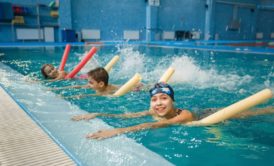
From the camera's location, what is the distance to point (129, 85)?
3.84m

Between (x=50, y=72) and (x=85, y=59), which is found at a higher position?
(x=85, y=59)

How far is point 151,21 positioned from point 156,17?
58 centimetres

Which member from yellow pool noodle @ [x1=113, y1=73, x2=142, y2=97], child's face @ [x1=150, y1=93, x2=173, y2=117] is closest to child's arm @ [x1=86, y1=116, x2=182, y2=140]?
child's face @ [x1=150, y1=93, x2=173, y2=117]

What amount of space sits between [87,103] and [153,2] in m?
16.9

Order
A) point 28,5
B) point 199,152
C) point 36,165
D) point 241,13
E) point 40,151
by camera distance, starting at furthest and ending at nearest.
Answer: point 241,13 < point 28,5 < point 199,152 < point 40,151 < point 36,165

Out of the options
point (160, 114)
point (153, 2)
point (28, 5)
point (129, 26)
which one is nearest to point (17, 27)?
point (28, 5)

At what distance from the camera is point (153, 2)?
19703 millimetres

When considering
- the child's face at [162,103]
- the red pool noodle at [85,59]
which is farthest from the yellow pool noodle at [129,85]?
the red pool noodle at [85,59]

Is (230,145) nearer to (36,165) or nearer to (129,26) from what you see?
(36,165)

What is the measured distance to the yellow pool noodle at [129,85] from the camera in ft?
12.3

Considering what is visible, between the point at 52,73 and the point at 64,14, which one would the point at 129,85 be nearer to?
the point at 52,73

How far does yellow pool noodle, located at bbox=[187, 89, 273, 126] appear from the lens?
2.44 m

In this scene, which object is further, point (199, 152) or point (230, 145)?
point (230, 145)

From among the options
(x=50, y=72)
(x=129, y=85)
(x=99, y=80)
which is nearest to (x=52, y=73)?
(x=50, y=72)
